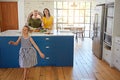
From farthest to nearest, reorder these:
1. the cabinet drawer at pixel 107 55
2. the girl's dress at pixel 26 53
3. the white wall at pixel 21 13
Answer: the white wall at pixel 21 13
the cabinet drawer at pixel 107 55
the girl's dress at pixel 26 53

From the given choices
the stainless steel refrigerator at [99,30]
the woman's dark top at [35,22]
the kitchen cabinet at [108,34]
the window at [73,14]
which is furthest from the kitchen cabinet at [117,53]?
the window at [73,14]

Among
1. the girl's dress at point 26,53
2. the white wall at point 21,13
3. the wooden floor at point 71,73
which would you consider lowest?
the wooden floor at point 71,73

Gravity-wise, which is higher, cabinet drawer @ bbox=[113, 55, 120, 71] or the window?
the window

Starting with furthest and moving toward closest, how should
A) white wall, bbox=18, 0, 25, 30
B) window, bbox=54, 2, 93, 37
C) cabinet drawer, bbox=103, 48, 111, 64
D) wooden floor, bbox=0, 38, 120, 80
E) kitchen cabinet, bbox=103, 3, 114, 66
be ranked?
1. window, bbox=54, 2, 93, 37
2. white wall, bbox=18, 0, 25, 30
3. cabinet drawer, bbox=103, 48, 111, 64
4. kitchen cabinet, bbox=103, 3, 114, 66
5. wooden floor, bbox=0, 38, 120, 80

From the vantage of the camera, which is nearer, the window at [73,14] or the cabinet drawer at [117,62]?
the cabinet drawer at [117,62]

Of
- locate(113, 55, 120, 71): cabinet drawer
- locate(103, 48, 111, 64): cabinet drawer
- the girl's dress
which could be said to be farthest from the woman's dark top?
locate(113, 55, 120, 71): cabinet drawer

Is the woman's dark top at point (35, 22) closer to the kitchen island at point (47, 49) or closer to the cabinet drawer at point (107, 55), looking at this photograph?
the kitchen island at point (47, 49)

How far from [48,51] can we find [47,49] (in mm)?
63

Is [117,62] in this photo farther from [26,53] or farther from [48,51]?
[26,53]

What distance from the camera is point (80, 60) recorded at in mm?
5691

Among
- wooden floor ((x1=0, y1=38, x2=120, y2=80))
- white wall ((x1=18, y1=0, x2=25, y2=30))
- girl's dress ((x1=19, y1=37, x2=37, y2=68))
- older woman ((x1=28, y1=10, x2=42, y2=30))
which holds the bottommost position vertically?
wooden floor ((x1=0, y1=38, x2=120, y2=80))

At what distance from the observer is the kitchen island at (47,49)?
4.72 meters

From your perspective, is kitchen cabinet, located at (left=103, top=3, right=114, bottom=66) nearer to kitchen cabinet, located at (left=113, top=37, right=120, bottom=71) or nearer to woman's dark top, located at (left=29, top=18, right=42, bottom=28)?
kitchen cabinet, located at (left=113, top=37, right=120, bottom=71)

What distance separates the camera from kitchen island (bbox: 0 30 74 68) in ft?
15.5
